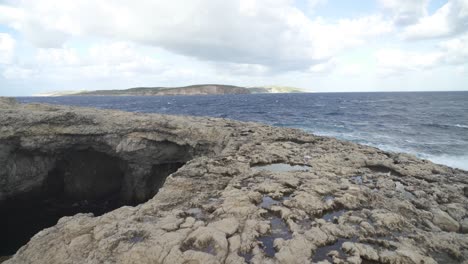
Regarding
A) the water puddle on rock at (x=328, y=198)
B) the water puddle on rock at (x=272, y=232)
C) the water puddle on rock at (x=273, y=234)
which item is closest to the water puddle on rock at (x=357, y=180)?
the water puddle on rock at (x=328, y=198)

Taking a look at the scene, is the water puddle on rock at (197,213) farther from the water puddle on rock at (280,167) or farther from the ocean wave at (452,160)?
the ocean wave at (452,160)

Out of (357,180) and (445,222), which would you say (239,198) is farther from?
(445,222)

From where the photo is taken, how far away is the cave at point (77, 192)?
2169cm

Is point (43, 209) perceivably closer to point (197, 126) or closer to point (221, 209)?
point (197, 126)

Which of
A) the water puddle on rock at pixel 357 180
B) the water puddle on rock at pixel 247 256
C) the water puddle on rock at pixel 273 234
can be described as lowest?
the water puddle on rock at pixel 247 256

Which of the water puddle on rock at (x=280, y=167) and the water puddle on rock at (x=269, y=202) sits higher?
A: the water puddle on rock at (x=280, y=167)

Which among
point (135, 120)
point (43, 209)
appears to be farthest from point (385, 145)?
point (43, 209)

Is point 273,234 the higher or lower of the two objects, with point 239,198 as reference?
lower

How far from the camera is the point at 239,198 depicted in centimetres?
1092

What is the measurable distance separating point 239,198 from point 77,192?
21.1 m

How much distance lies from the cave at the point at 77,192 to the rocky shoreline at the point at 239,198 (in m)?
0.45

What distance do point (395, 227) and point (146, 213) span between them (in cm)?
826

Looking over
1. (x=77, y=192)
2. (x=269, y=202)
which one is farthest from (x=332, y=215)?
(x=77, y=192)

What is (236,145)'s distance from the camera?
18.4 m
